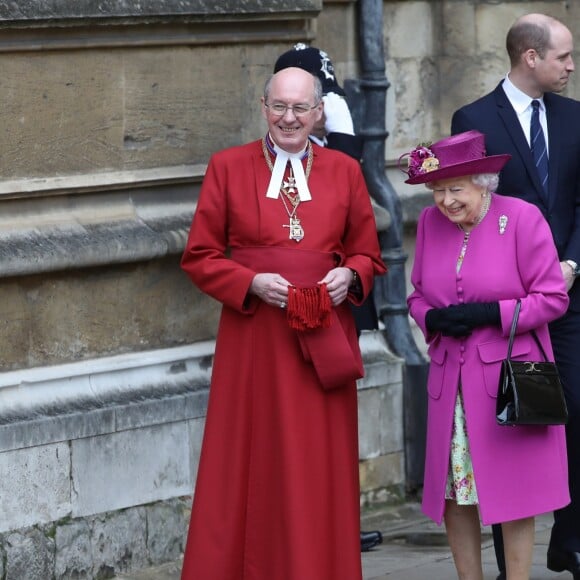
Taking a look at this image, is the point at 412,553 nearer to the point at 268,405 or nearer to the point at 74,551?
→ the point at 74,551

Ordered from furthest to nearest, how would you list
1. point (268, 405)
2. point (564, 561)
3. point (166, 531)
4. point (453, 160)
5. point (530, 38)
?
point (166, 531)
point (564, 561)
point (530, 38)
point (268, 405)
point (453, 160)

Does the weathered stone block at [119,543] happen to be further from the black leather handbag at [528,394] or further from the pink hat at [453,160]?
the pink hat at [453,160]

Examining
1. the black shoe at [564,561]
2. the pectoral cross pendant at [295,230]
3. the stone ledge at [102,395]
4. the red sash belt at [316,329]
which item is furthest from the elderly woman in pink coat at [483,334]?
the stone ledge at [102,395]

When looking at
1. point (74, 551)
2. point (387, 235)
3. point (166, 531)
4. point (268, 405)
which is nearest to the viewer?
point (268, 405)

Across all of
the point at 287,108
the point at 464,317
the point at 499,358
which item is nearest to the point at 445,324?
the point at 464,317

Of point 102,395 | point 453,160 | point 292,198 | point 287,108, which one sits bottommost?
point 102,395

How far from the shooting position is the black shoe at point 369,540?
7.84m

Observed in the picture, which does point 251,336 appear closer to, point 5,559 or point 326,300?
point 326,300

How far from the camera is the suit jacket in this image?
672 cm

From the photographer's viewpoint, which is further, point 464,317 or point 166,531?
point 166,531

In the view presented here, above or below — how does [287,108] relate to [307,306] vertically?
above

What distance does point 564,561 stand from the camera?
6.88m

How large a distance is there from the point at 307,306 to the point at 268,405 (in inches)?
16.3

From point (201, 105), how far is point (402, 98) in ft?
5.52
